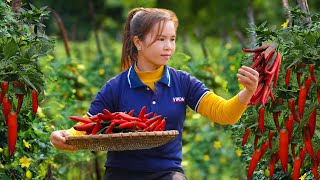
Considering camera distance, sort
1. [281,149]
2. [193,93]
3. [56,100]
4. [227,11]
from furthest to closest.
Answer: [227,11]
[56,100]
[193,93]
[281,149]

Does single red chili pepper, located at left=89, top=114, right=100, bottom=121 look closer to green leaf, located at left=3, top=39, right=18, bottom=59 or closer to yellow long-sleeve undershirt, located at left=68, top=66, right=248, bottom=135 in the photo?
yellow long-sleeve undershirt, located at left=68, top=66, right=248, bottom=135

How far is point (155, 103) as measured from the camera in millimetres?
4398

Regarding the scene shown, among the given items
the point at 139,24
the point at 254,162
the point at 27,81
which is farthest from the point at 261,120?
the point at 27,81

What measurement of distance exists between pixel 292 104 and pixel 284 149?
221 mm

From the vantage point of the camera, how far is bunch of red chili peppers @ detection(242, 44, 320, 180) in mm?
4059

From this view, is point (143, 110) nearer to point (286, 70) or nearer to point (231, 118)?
point (231, 118)

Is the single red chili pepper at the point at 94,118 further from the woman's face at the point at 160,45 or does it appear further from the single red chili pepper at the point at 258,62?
the single red chili pepper at the point at 258,62

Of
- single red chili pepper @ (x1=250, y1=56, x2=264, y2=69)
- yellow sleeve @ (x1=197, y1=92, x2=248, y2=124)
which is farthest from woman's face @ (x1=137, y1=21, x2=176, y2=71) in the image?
single red chili pepper @ (x1=250, y1=56, x2=264, y2=69)

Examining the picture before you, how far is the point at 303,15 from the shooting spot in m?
4.55

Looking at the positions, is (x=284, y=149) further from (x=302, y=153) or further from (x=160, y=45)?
(x=160, y=45)

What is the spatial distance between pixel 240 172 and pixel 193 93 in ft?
8.27

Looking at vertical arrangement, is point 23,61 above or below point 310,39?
below

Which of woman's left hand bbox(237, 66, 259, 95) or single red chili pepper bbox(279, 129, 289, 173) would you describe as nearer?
woman's left hand bbox(237, 66, 259, 95)

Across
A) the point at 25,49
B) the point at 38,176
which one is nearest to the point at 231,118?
the point at 25,49
